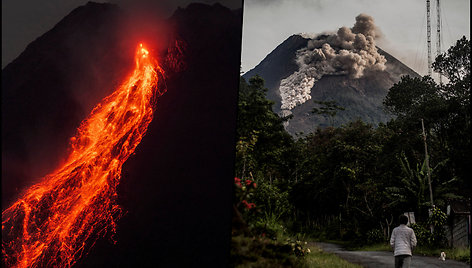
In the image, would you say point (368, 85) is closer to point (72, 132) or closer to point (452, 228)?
point (452, 228)

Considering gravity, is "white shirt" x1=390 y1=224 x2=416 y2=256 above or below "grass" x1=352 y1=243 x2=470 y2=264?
above

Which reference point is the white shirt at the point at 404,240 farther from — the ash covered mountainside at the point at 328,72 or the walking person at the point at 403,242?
the ash covered mountainside at the point at 328,72

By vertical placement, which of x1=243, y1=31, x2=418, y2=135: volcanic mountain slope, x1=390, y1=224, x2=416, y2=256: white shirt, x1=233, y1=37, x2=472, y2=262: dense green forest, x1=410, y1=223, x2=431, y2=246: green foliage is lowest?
x1=410, y1=223, x2=431, y2=246: green foliage

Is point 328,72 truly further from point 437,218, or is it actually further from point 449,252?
point 449,252

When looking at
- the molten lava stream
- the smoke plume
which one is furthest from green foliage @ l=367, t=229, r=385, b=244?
the smoke plume

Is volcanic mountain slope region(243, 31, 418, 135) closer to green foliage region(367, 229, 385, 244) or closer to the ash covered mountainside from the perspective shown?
the ash covered mountainside

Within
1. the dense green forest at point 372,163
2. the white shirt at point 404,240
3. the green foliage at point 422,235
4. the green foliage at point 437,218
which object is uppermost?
the dense green forest at point 372,163

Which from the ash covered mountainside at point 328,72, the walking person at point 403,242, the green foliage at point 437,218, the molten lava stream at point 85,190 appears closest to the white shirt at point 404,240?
the walking person at point 403,242
